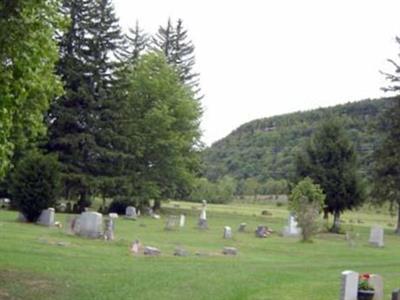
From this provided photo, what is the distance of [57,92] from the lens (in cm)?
1438

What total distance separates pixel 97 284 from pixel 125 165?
36054 mm

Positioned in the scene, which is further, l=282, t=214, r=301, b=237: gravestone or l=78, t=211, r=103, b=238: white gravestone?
l=282, t=214, r=301, b=237: gravestone

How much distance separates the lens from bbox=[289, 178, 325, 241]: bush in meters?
33.4

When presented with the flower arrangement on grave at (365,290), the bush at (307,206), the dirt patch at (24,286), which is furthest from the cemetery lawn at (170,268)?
the bush at (307,206)

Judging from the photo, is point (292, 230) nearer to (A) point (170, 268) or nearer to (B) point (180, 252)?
(B) point (180, 252)

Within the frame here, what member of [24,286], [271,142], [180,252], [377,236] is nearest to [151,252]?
[180,252]

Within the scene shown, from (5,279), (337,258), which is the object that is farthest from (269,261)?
(5,279)

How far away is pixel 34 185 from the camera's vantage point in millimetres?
31109

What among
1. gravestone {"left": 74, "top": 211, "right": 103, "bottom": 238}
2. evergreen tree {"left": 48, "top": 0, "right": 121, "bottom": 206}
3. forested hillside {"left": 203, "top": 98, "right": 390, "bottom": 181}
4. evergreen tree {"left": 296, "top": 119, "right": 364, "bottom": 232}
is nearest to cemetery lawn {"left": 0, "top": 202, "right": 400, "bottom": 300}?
gravestone {"left": 74, "top": 211, "right": 103, "bottom": 238}

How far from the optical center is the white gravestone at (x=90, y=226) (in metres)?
25.5

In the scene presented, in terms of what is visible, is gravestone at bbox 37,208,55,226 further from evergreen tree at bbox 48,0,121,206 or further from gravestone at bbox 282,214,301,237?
evergreen tree at bbox 48,0,121,206

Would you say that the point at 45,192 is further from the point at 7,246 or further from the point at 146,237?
the point at 7,246

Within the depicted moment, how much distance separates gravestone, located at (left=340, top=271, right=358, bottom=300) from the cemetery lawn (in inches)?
51.5

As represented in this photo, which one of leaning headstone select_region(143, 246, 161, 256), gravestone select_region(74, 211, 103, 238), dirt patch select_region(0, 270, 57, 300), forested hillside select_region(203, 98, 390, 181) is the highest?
forested hillside select_region(203, 98, 390, 181)
